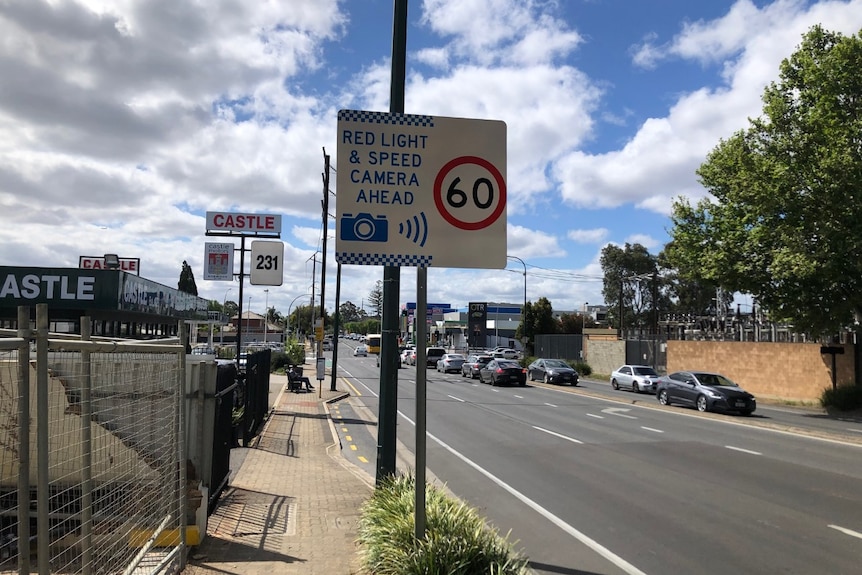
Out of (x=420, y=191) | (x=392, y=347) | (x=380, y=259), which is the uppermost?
(x=420, y=191)

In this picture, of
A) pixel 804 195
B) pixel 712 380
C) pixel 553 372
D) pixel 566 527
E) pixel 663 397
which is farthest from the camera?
pixel 553 372

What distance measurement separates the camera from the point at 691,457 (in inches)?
500

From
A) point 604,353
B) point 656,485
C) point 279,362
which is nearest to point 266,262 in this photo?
point 656,485

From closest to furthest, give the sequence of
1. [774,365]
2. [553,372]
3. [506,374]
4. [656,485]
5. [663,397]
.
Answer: [656,485], [663,397], [774,365], [506,374], [553,372]

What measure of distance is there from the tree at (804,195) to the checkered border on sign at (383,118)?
19.4m

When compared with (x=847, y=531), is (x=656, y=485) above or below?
below

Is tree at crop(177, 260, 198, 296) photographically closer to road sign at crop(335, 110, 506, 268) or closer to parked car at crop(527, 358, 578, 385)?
parked car at crop(527, 358, 578, 385)

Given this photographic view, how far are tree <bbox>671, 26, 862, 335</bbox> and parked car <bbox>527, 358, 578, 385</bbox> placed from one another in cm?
1196

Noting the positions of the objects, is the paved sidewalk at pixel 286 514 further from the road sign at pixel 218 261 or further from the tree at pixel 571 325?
the tree at pixel 571 325

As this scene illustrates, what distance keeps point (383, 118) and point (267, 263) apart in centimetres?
2022

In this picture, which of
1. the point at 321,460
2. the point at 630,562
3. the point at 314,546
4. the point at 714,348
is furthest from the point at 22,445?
the point at 714,348

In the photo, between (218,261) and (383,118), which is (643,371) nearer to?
(218,261)

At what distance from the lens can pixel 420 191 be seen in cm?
520

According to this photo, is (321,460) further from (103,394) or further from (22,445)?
(22,445)
